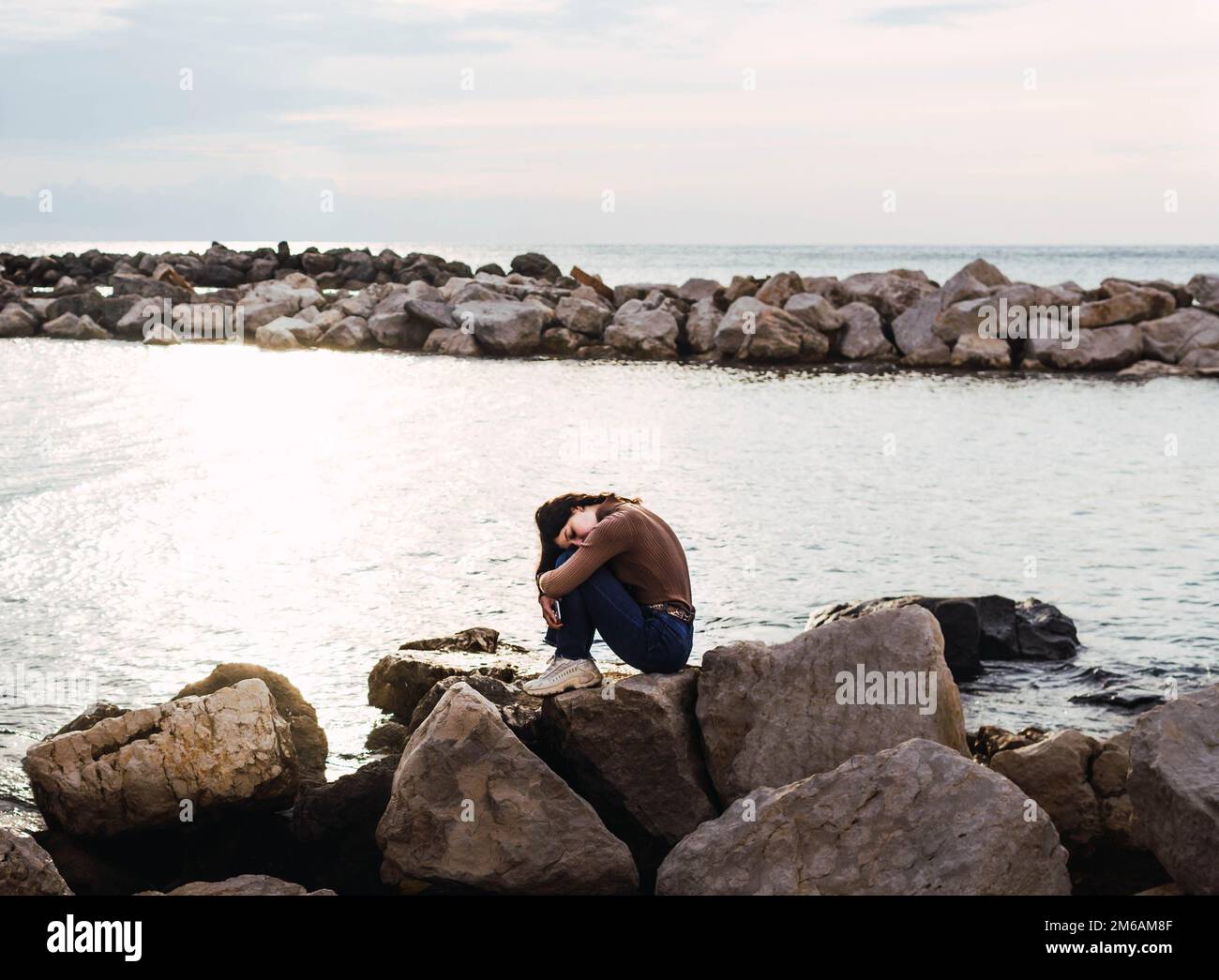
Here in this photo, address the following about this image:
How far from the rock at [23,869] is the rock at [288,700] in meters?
2.06

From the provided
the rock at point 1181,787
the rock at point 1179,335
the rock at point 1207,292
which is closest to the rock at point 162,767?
the rock at point 1181,787

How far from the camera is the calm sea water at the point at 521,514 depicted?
28.8 feet

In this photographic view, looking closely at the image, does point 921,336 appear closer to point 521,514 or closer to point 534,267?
point 521,514

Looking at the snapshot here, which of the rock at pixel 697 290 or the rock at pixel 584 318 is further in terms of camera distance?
the rock at pixel 697 290

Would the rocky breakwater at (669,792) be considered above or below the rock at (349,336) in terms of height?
below

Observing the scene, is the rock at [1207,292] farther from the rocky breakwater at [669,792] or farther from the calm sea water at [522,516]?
the rocky breakwater at [669,792]

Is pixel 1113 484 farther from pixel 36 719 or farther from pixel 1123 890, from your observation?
pixel 36 719

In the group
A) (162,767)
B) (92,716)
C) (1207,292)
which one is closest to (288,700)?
(92,716)

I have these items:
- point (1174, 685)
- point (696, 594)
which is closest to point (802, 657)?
point (1174, 685)

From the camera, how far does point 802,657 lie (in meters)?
5.95

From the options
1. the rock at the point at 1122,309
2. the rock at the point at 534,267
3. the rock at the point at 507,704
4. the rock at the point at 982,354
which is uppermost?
the rock at the point at 534,267

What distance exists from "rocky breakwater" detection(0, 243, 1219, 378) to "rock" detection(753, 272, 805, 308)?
0.10 feet

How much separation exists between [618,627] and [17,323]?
31367 mm

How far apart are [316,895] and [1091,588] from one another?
736 cm
